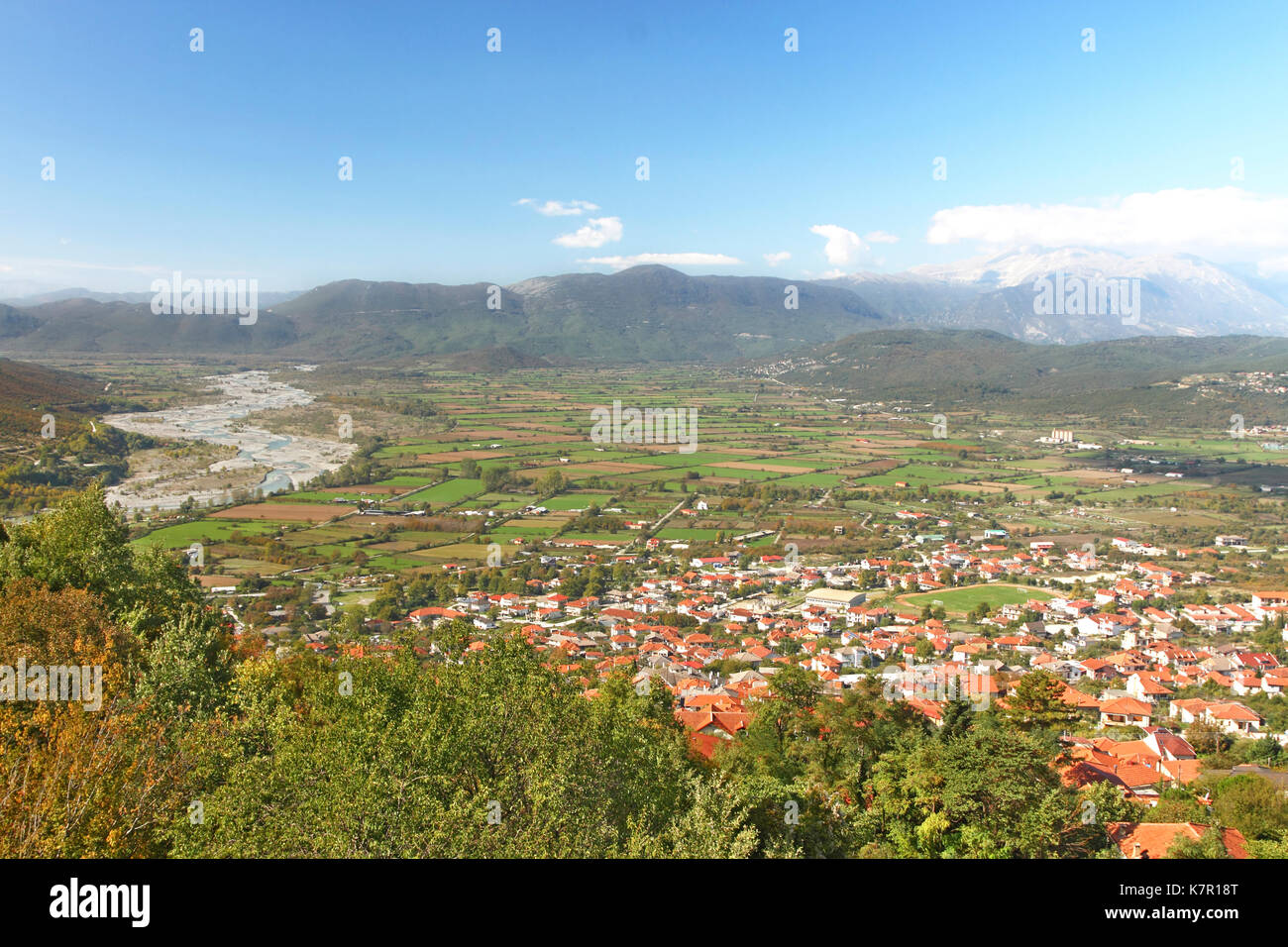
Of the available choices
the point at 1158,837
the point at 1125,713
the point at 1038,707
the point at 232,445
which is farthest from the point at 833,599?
the point at 232,445

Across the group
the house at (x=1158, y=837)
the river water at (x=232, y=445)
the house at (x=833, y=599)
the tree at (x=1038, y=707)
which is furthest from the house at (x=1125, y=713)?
the river water at (x=232, y=445)

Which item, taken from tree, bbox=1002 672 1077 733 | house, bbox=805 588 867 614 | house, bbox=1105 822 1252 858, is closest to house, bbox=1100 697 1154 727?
tree, bbox=1002 672 1077 733

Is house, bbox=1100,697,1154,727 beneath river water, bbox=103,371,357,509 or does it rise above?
beneath

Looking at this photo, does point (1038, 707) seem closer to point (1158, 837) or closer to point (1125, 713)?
point (1158, 837)

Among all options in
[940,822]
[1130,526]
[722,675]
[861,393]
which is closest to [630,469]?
[1130,526]

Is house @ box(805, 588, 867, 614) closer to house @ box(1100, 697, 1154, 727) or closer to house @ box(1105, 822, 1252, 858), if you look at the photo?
house @ box(1100, 697, 1154, 727)

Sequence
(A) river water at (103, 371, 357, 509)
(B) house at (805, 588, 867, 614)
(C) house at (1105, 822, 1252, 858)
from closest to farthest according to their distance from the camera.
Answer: (C) house at (1105, 822, 1252, 858)
(B) house at (805, 588, 867, 614)
(A) river water at (103, 371, 357, 509)

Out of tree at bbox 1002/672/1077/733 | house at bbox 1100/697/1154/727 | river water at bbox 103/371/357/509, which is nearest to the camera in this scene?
tree at bbox 1002/672/1077/733

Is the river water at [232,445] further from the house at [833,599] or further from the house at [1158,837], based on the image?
the house at [1158,837]

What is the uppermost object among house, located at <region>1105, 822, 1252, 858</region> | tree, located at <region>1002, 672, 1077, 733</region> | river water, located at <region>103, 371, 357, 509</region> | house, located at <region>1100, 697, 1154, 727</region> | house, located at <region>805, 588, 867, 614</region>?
river water, located at <region>103, 371, 357, 509</region>

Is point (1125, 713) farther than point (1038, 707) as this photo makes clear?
Yes
